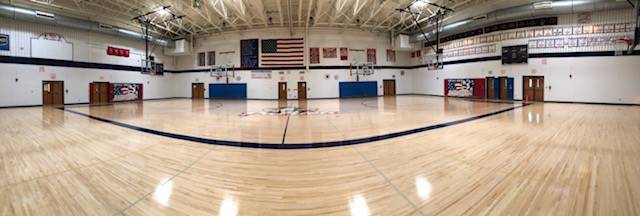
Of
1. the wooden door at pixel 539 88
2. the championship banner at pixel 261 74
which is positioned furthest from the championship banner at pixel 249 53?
the wooden door at pixel 539 88

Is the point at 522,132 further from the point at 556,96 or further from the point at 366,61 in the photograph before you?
the point at 366,61

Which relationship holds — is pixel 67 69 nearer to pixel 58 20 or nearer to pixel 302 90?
pixel 58 20

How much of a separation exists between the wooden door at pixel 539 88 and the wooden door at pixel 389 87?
10.7m

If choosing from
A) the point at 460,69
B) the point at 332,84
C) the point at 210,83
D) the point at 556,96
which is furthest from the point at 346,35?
the point at 556,96

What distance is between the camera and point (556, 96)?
50.5ft

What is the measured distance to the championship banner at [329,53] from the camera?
72.3ft

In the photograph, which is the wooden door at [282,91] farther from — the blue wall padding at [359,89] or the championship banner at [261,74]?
the blue wall padding at [359,89]

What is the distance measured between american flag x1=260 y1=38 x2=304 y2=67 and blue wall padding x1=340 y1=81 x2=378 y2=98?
446 cm

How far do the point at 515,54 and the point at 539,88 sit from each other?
260cm

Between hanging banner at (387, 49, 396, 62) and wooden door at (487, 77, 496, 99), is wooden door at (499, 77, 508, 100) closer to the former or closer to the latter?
wooden door at (487, 77, 496, 99)

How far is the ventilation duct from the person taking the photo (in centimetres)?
1331

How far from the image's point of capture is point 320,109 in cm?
1239

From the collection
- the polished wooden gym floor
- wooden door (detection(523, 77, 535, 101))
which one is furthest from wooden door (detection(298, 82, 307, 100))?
the polished wooden gym floor

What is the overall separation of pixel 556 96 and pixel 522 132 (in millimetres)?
13859
